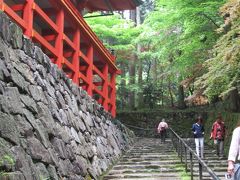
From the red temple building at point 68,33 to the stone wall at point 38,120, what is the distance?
50cm

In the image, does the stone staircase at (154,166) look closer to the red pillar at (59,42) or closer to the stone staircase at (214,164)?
the stone staircase at (214,164)

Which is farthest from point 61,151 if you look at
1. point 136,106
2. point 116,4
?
point 136,106

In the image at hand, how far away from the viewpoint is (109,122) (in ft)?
44.7

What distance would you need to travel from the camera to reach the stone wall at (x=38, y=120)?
17.2 ft

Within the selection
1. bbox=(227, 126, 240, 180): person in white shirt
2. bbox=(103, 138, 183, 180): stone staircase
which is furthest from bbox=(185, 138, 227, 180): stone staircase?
bbox=(227, 126, 240, 180): person in white shirt

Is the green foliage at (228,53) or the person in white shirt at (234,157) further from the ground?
the green foliage at (228,53)

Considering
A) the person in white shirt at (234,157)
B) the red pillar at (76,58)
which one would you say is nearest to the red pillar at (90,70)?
the red pillar at (76,58)

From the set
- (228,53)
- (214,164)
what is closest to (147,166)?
(214,164)

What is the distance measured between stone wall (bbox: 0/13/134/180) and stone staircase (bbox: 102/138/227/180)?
1.04m

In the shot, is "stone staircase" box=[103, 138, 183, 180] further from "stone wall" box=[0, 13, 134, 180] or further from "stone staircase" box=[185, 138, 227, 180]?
"stone wall" box=[0, 13, 134, 180]

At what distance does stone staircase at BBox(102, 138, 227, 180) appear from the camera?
1035 cm

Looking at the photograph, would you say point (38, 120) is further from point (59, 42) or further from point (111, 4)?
point (111, 4)

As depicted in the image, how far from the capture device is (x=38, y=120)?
6441 millimetres

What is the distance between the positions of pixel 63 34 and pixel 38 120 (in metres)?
3.14
